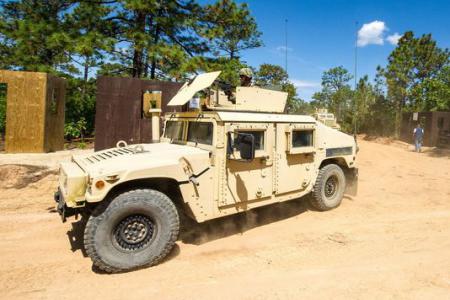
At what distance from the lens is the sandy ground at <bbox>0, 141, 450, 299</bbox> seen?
3.26 metres

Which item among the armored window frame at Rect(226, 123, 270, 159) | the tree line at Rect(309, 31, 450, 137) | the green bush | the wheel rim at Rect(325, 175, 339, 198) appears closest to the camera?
the armored window frame at Rect(226, 123, 270, 159)

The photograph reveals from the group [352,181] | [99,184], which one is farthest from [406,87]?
[99,184]

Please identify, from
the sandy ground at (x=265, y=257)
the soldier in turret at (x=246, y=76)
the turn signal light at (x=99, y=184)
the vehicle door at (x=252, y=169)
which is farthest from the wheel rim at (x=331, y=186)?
the turn signal light at (x=99, y=184)

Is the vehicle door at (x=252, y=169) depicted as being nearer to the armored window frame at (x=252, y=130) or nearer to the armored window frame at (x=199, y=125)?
the armored window frame at (x=252, y=130)

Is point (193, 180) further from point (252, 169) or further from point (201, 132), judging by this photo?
point (252, 169)

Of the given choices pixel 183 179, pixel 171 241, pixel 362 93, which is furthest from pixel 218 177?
pixel 362 93

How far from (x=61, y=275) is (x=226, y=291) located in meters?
1.79

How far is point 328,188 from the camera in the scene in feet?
19.9

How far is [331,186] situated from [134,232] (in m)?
3.80

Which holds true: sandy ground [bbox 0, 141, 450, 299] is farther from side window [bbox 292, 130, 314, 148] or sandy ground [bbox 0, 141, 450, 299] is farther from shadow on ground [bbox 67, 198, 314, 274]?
side window [bbox 292, 130, 314, 148]

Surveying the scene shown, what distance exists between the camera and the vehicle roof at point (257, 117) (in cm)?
432

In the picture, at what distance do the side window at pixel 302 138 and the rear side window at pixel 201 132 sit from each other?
Answer: 1456 millimetres

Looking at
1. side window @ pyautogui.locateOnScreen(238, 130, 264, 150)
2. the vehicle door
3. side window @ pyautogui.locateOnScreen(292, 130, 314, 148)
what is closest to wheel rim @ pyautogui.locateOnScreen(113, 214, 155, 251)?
the vehicle door

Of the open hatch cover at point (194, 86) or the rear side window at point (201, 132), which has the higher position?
the open hatch cover at point (194, 86)
